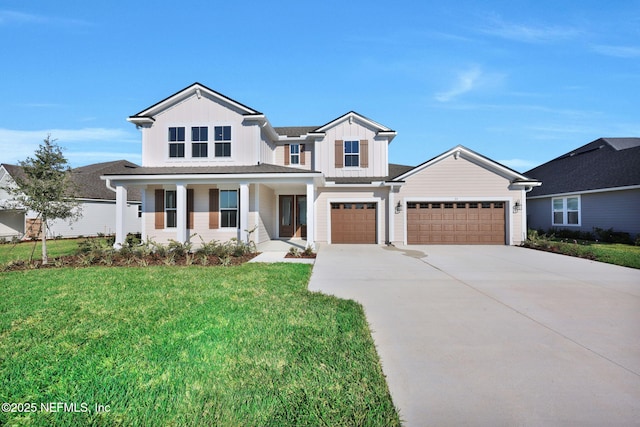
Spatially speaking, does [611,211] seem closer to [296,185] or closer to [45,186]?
[296,185]

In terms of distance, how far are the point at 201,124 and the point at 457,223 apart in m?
13.0

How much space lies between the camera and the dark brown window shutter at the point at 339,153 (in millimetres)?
15648

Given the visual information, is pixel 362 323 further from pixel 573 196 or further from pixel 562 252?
pixel 573 196

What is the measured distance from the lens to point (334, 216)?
1480 cm

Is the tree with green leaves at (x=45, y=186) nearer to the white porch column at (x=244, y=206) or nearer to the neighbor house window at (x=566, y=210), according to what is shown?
the white porch column at (x=244, y=206)

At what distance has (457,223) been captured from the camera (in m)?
14.2

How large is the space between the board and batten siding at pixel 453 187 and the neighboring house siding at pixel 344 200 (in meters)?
0.61

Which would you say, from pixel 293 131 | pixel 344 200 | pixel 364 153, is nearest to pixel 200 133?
pixel 293 131

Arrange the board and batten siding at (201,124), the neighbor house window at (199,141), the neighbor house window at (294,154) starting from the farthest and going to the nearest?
the neighbor house window at (294,154)
the neighbor house window at (199,141)
the board and batten siding at (201,124)

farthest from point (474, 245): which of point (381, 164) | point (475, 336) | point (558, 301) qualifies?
point (475, 336)

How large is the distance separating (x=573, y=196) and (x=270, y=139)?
58.9 feet

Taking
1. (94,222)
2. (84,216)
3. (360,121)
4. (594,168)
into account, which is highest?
(360,121)

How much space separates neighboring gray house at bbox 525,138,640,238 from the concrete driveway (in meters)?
10.1

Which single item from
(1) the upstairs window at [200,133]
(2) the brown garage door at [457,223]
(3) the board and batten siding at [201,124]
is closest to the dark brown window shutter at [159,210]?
(3) the board and batten siding at [201,124]
